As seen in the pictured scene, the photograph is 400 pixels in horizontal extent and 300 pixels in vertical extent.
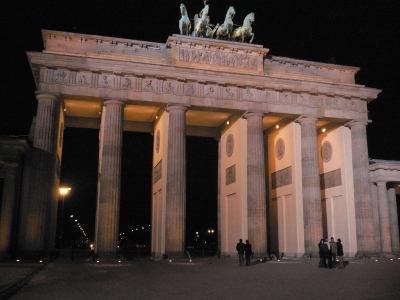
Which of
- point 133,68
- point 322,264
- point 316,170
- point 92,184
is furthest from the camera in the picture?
point 92,184

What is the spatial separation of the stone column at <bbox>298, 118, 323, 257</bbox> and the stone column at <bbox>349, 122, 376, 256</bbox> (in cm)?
341

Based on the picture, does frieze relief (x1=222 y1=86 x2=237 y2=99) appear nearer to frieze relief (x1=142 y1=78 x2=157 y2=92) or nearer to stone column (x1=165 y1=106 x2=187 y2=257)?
stone column (x1=165 y1=106 x2=187 y2=257)

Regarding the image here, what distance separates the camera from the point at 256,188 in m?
32.3

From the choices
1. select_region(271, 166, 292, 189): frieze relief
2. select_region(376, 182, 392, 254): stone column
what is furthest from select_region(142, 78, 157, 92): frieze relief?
select_region(376, 182, 392, 254): stone column

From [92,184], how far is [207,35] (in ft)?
124

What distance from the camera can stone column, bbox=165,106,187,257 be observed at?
3018cm

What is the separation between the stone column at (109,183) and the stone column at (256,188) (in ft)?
32.0

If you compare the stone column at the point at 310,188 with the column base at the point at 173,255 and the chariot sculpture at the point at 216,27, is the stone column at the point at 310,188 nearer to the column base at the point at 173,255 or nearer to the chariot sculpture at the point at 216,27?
the chariot sculpture at the point at 216,27

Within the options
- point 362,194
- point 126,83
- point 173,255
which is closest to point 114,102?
point 126,83

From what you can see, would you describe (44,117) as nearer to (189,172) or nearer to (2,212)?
(2,212)

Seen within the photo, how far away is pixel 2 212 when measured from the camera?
2933 centimetres

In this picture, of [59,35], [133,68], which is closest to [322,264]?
[133,68]

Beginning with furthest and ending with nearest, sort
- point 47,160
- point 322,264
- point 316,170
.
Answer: point 316,170 < point 47,160 < point 322,264

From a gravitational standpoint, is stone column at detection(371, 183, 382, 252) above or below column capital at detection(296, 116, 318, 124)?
below
